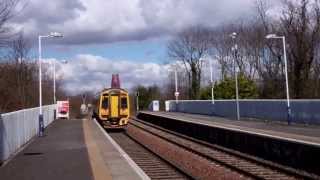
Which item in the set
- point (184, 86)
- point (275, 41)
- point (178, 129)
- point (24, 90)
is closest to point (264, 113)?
point (178, 129)

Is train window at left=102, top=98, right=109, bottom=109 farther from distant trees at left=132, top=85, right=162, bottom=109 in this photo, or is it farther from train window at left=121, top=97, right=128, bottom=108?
distant trees at left=132, top=85, right=162, bottom=109

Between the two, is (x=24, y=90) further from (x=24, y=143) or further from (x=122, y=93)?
(x=24, y=143)

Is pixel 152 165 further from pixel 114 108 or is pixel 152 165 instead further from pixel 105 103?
pixel 105 103

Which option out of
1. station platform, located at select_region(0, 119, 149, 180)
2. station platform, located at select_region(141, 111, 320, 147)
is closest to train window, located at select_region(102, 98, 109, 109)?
station platform, located at select_region(141, 111, 320, 147)

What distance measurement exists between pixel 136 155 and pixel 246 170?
8.93 metres

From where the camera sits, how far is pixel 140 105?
11831 centimetres

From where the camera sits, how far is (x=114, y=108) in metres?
47.2

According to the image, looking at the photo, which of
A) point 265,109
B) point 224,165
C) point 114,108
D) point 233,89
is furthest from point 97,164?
point 233,89

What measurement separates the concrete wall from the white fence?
59.9ft

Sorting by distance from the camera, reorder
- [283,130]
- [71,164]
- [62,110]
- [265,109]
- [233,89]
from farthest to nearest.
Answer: [233,89], [62,110], [265,109], [283,130], [71,164]

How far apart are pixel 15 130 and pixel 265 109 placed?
30592 mm

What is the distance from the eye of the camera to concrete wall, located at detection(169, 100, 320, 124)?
42094 millimetres

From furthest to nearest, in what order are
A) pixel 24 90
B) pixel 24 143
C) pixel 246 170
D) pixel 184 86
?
pixel 184 86
pixel 24 90
pixel 24 143
pixel 246 170

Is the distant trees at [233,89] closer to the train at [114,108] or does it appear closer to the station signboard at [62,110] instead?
the station signboard at [62,110]
